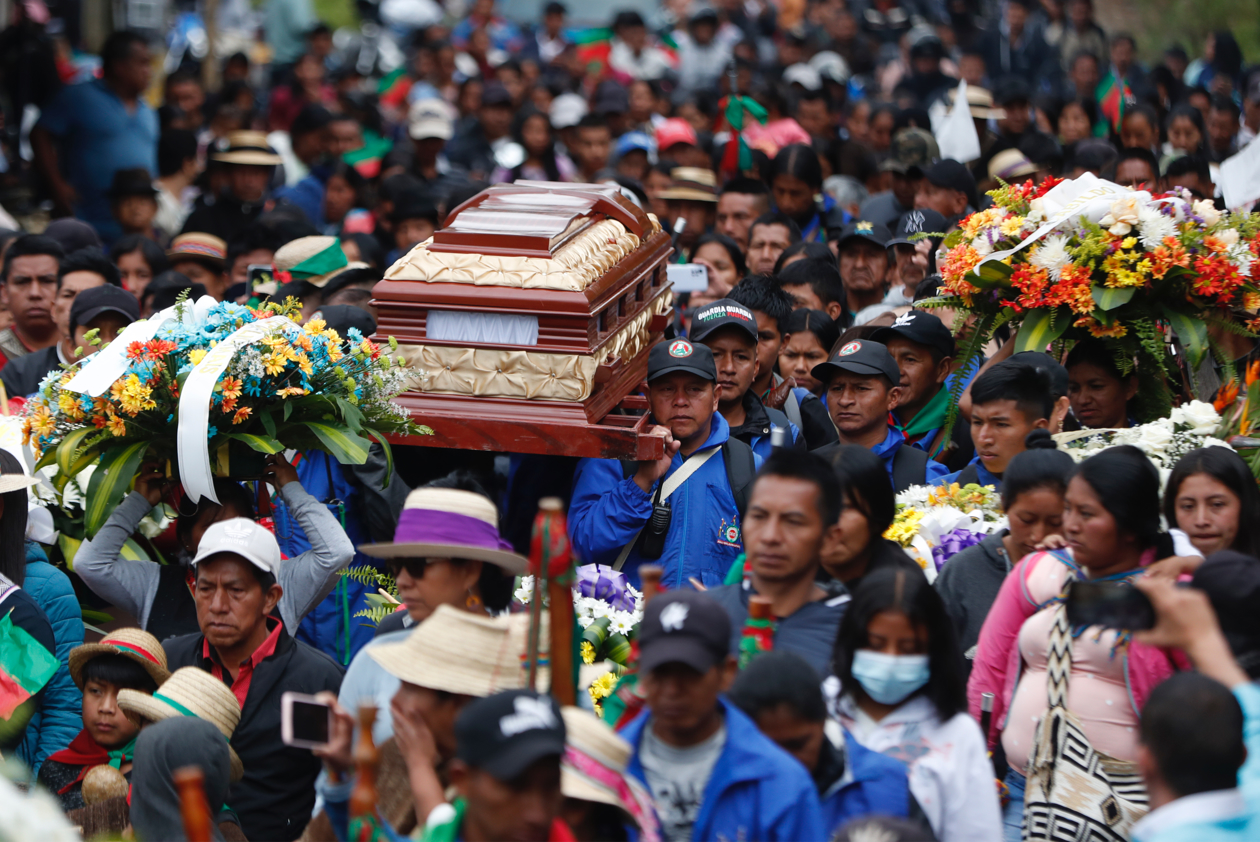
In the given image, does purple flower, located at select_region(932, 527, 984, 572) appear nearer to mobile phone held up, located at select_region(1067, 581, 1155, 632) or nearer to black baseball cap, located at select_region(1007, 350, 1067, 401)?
black baseball cap, located at select_region(1007, 350, 1067, 401)

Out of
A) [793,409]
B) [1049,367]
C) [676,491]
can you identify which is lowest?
[676,491]

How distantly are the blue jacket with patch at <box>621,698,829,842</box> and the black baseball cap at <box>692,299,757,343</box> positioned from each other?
2.71 m

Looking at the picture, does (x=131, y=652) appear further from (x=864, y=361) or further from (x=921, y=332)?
(x=921, y=332)

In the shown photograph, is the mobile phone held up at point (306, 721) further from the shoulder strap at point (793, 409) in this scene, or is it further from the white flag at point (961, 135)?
the white flag at point (961, 135)

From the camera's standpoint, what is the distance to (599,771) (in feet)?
8.79

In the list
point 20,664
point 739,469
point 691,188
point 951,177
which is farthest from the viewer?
point 691,188

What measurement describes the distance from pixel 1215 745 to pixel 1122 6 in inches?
699

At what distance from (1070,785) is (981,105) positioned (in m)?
8.65

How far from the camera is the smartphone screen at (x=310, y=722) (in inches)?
119

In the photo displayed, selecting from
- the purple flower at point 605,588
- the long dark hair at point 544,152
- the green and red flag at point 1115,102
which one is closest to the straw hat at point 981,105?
the green and red flag at point 1115,102

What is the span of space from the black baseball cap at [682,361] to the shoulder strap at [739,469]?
0.26 m

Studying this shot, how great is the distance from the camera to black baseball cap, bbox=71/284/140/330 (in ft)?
19.6

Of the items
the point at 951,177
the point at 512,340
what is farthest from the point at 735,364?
the point at 951,177

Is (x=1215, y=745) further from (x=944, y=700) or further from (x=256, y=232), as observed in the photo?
(x=256, y=232)
